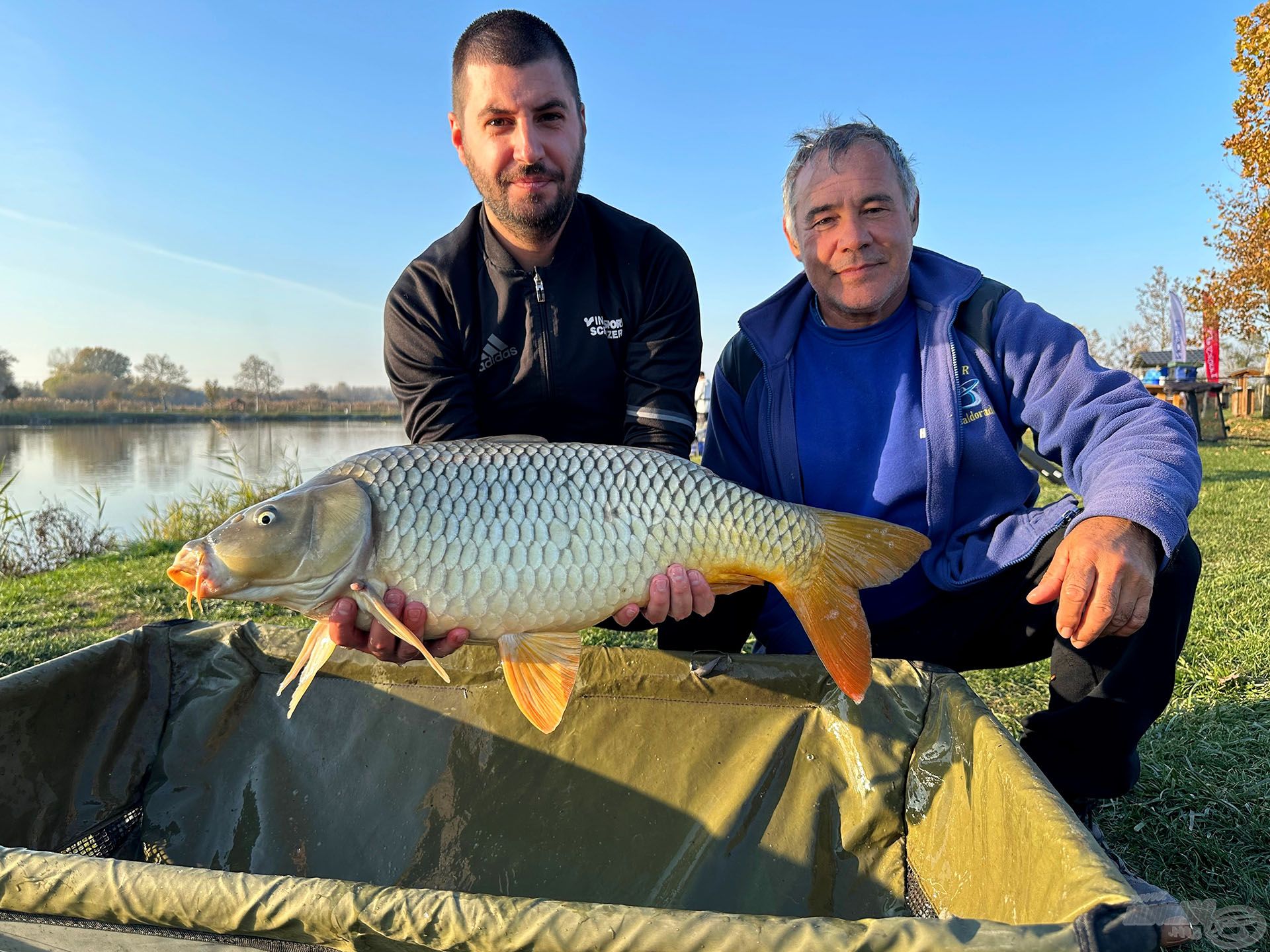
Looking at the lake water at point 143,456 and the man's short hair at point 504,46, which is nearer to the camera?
the man's short hair at point 504,46

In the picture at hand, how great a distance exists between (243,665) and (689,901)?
2.93 feet

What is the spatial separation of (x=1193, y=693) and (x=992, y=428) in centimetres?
A: 90

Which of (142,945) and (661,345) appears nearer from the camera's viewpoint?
(142,945)

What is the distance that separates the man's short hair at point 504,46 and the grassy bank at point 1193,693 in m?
1.54

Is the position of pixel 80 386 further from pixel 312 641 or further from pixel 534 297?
pixel 312 641

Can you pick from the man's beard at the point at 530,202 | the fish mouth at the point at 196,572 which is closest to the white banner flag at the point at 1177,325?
the man's beard at the point at 530,202

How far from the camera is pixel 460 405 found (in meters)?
1.82

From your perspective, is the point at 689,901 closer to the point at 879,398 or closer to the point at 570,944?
the point at 570,944

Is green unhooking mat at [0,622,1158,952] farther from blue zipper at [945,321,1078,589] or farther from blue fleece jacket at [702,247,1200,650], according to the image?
blue fleece jacket at [702,247,1200,650]

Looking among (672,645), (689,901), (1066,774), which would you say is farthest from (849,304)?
(689,901)

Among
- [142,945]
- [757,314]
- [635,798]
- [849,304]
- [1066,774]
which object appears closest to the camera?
[142,945]

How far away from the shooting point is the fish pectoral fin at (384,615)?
116cm

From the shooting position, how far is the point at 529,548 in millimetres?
1207

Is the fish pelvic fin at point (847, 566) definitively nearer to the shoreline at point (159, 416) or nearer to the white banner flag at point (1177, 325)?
the white banner flag at point (1177, 325)
